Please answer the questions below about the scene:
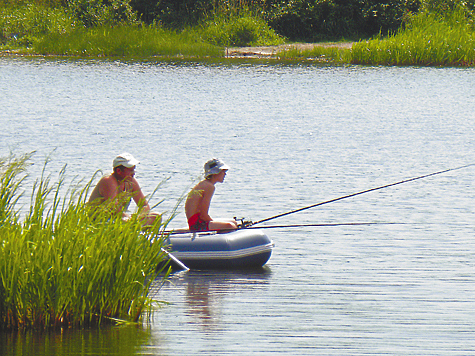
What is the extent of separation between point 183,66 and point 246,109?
1048 centimetres

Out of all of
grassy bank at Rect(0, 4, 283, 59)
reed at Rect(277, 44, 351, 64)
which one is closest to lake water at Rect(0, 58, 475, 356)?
reed at Rect(277, 44, 351, 64)

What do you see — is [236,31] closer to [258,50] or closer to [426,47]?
[258,50]

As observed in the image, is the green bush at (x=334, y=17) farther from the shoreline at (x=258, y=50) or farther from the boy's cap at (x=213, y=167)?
the boy's cap at (x=213, y=167)

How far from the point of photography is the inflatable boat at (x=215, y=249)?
7.68m

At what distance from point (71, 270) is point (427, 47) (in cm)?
2695

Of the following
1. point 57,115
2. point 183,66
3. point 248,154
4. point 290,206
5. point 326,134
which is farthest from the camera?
point 183,66

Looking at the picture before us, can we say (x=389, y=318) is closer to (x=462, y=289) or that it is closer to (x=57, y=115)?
(x=462, y=289)

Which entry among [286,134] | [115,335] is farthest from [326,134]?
[115,335]

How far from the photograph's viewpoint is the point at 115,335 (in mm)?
5676

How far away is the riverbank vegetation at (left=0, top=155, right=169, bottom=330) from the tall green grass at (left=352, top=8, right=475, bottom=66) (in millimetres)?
26171

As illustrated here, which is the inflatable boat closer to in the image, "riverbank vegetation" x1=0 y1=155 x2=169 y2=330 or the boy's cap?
the boy's cap

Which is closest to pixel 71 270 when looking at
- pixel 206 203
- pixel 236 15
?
pixel 206 203

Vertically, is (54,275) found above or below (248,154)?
above

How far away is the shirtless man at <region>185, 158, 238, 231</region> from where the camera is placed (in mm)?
7941
